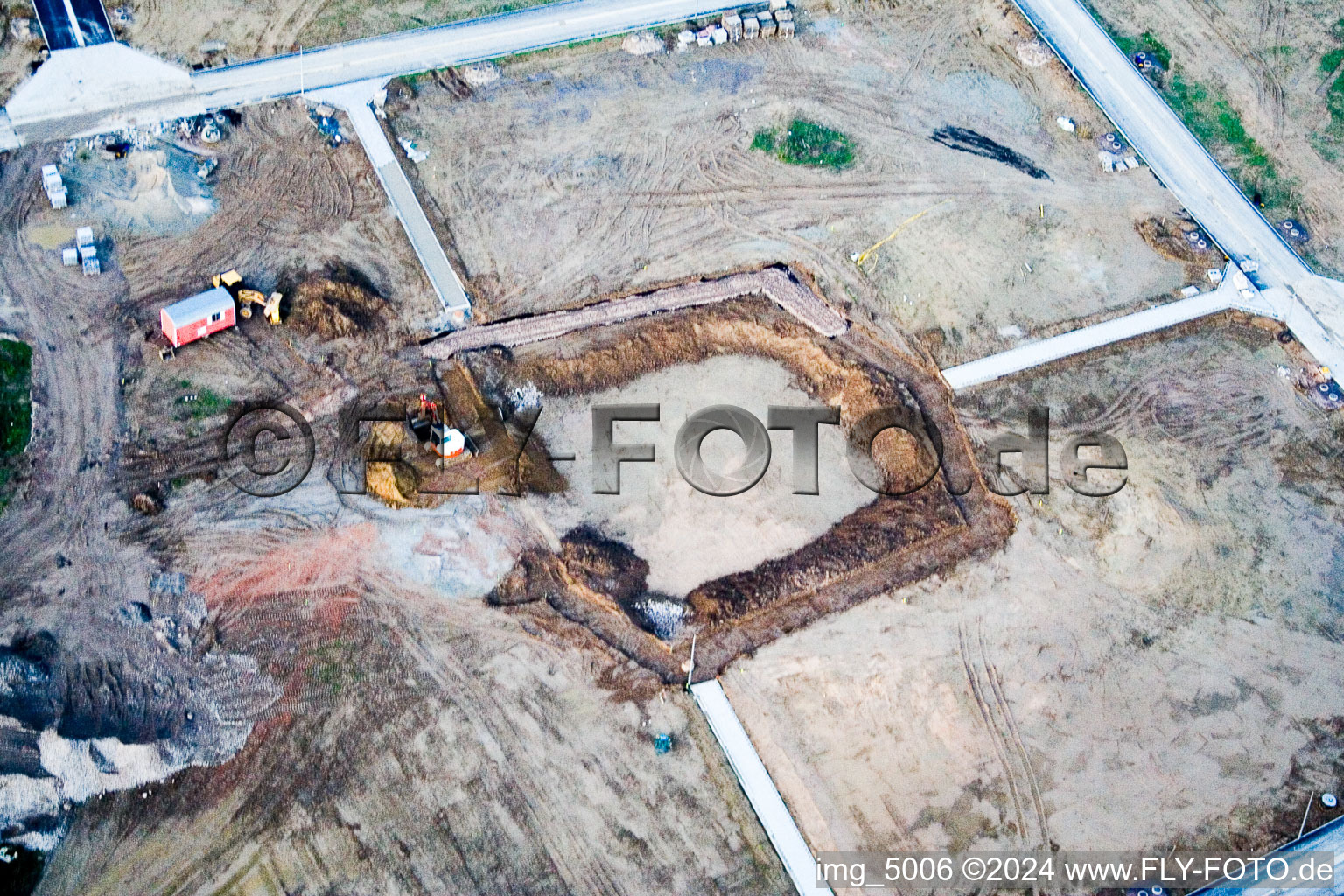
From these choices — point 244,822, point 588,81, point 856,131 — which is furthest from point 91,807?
point 856,131

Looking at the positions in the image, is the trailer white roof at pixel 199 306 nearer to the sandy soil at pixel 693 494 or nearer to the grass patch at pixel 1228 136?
the sandy soil at pixel 693 494

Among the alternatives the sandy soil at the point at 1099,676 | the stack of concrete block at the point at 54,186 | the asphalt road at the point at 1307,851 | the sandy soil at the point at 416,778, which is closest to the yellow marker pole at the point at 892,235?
the sandy soil at the point at 1099,676

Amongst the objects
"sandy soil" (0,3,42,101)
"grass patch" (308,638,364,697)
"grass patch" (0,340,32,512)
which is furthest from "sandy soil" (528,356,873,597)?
"sandy soil" (0,3,42,101)

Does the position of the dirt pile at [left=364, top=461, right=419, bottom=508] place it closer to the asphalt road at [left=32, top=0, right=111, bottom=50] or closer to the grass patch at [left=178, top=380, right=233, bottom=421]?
the grass patch at [left=178, top=380, right=233, bottom=421]

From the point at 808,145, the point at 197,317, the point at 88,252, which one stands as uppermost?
the point at 88,252

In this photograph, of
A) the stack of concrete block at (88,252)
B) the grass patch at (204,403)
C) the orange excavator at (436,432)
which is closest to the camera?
the orange excavator at (436,432)

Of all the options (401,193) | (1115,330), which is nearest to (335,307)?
(401,193)

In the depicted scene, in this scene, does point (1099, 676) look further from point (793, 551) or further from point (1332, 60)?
point (1332, 60)
